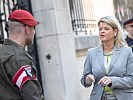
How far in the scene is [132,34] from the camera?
6.73m

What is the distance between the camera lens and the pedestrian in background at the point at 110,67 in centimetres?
477

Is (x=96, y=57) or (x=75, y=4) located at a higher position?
(x=75, y=4)

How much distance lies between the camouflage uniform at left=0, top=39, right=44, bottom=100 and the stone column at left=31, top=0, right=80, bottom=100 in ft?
9.54

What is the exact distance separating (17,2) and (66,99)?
165 cm

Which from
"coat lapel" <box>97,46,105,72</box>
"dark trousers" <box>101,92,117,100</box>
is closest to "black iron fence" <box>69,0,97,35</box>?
"coat lapel" <box>97,46,105,72</box>

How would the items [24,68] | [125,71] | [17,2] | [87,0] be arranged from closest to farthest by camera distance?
[24,68] < [125,71] < [17,2] < [87,0]

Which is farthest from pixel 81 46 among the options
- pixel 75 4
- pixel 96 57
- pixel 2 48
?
pixel 2 48

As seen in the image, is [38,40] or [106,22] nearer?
[106,22]

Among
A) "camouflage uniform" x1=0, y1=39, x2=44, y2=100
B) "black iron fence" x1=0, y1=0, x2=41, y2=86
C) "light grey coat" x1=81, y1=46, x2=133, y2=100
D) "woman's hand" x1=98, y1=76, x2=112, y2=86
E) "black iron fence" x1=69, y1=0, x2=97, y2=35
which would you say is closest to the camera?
"camouflage uniform" x1=0, y1=39, x2=44, y2=100

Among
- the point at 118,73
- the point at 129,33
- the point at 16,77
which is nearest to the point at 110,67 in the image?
the point at 118,73

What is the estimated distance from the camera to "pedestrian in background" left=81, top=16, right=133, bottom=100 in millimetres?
4773

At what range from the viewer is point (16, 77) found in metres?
3.64

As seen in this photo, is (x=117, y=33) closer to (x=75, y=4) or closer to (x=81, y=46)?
(x=81, y=46)

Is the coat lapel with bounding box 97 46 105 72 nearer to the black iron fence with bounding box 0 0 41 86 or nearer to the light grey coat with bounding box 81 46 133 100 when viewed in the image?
the light grey coat with bounding box 81 46 133 100
